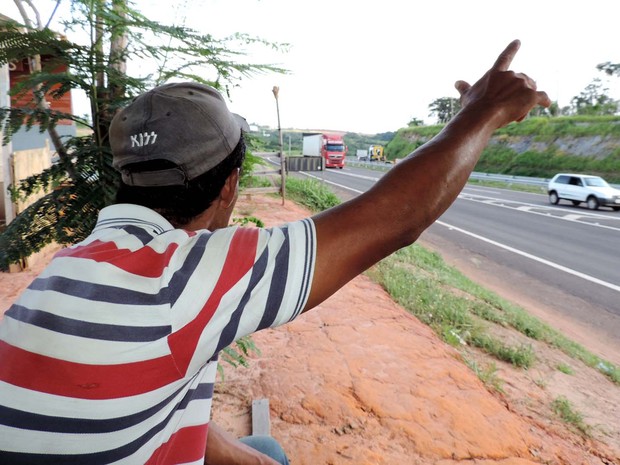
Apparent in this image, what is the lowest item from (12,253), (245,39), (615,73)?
(12,253)

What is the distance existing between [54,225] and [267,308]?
1.35m

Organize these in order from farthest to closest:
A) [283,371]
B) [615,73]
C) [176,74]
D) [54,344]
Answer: [615,73]
[283,371]
[176,74]
[54,344]

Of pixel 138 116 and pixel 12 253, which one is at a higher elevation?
pixel 138 116

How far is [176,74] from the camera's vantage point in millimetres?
1899

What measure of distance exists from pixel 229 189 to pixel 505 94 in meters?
0.68

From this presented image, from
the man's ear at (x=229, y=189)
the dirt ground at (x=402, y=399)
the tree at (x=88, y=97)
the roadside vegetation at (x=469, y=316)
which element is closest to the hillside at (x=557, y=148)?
the roadside vegetation at (x=469, y=316)

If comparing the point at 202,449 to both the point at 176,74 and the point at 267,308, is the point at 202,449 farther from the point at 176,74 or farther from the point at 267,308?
the point at 176,74

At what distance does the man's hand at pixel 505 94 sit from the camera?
3.34 ft

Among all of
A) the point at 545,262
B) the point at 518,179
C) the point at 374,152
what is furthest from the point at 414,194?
the point at 374,152

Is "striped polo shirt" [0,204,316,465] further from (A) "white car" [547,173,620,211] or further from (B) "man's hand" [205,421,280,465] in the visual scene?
(A) "white car" [547,173,620,211]

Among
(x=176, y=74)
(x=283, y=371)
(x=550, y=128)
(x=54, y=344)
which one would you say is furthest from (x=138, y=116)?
(x=550, y=128)

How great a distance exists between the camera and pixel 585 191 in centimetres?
1731

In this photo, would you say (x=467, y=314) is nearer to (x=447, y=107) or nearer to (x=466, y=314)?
(x=466, y=314)

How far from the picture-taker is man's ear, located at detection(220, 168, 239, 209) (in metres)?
1.04
